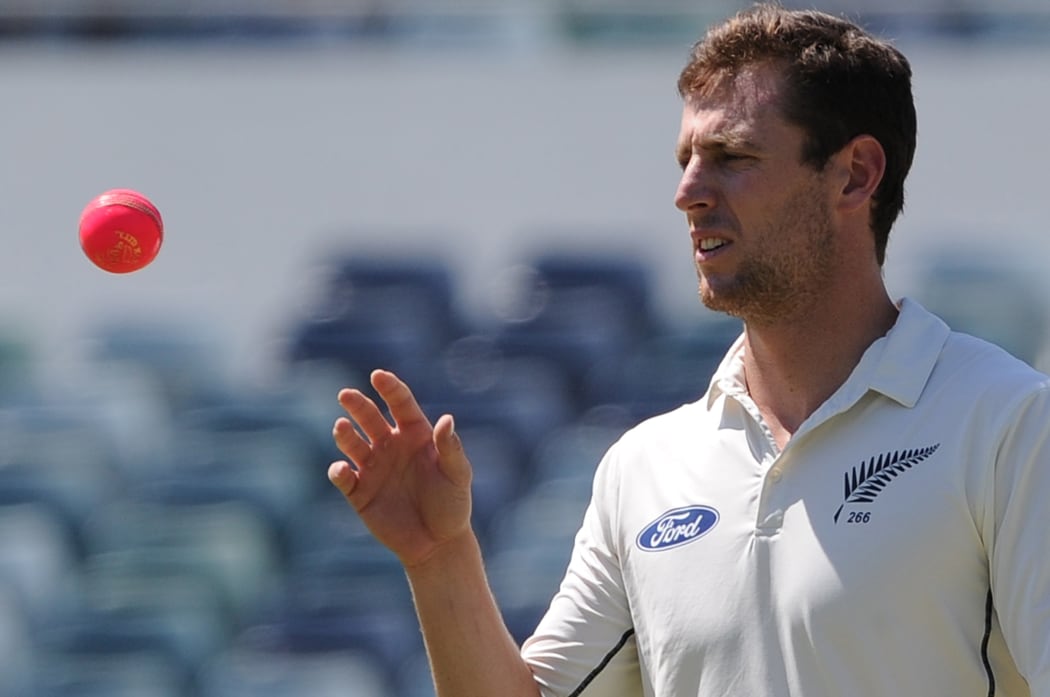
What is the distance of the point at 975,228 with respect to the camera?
4.27 m

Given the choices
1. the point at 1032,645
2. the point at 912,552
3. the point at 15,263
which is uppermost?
the point at 15,263

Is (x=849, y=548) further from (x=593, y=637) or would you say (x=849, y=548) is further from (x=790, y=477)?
(x=593, y=637)

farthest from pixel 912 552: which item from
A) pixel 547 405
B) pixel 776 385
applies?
pixel 547 405

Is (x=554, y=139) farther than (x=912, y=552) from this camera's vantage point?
Yes

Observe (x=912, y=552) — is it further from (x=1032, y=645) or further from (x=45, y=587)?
(x=45, y=587)

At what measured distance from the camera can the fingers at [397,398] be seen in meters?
A: 1.76

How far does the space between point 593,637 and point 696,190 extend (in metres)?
0.48

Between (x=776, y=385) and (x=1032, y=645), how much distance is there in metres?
0.39

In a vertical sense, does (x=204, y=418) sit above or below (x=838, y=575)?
above

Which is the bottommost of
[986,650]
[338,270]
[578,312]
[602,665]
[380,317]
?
[986,650]

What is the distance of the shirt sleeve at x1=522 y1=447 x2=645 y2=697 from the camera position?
71.6 inches

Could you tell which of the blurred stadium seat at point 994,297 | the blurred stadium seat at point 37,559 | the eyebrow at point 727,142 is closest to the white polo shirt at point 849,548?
the eyebrow at point 727,142

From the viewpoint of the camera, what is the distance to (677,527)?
1.74m

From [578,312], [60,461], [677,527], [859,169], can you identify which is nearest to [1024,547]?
[677,527]
